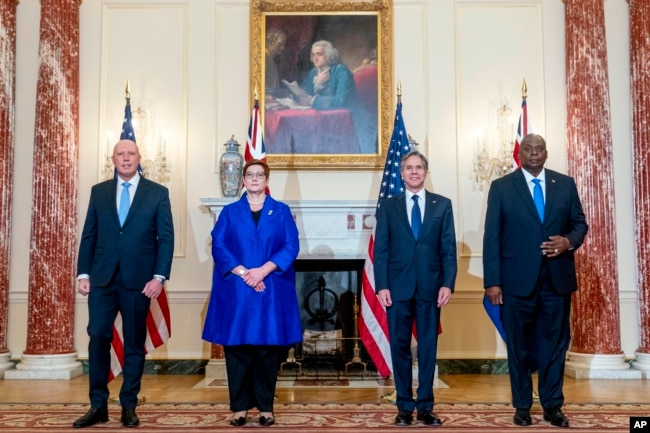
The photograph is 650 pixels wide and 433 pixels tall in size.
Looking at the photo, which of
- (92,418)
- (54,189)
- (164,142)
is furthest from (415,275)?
(54,189)

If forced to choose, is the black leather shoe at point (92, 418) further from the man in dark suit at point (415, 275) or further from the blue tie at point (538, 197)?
the blue tie at point (538, 197)

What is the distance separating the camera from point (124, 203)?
13.6 feet

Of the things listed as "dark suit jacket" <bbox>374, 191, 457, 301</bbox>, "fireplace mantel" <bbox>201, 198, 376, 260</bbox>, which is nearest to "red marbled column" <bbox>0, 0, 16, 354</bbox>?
"fireplace mantel" <bbox>201, 198, 376, 260</bbox>

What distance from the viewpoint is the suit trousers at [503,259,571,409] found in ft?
13.0

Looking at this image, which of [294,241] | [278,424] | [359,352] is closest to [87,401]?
[278,424]

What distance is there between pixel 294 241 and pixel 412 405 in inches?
44.8

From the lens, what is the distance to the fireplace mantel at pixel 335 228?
21.3 feet

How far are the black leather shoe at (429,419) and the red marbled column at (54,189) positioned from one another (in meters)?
3.97

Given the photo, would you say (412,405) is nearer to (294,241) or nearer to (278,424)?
(278,424)

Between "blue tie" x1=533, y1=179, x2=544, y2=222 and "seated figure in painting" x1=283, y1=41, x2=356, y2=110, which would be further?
"seated figure in painting" x1=283, y1=41, x2=356, y2=110

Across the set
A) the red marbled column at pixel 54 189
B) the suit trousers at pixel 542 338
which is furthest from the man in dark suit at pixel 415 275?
the red marbled column at pixel 54 189

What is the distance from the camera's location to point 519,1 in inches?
282

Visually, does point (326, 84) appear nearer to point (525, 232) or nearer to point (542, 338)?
point (525, 232)

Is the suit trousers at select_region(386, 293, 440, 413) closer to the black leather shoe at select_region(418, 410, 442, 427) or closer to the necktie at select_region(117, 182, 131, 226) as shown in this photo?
the black leather shoe at select_region(418, 410, 442, 427)
